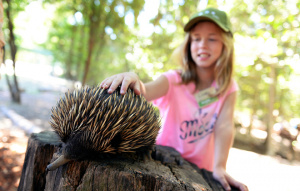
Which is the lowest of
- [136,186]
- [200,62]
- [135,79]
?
[136,186]

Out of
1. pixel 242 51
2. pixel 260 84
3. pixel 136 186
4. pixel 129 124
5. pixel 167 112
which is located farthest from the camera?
pixel 260 84

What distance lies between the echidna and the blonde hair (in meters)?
1.02

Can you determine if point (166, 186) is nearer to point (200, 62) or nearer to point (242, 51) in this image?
point (200, 62)

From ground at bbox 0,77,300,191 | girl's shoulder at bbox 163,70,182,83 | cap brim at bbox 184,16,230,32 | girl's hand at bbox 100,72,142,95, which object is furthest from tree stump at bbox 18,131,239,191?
ground at bbox 0,77,300,191

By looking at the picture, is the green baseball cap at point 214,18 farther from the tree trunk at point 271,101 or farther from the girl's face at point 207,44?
the tree trunk at point 271,101

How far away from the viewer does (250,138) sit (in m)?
10.0

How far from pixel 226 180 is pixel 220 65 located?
3.65 ft

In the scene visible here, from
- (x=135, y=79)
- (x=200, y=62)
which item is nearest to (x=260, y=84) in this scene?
(x=200, y=62)

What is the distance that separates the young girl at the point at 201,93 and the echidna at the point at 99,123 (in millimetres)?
606

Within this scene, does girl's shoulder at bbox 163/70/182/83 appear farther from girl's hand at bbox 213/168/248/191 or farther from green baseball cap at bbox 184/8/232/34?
girl's hand at bbox 213/168/248/191

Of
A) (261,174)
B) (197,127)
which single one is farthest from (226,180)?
(261,174)

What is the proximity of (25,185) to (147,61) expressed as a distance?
4543mm

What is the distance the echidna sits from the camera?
1143 millimetres

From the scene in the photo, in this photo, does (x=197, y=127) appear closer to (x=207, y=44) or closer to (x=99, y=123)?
(x=207, y=44)
